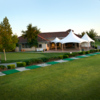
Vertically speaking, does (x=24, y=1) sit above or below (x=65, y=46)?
above

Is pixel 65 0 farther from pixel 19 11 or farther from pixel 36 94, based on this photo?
pixel 36 94

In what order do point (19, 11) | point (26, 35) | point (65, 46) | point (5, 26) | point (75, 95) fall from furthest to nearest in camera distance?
point (65, 46) → point (26, 35) → point (19, 11) → point (5, 26) → point (75, 95)

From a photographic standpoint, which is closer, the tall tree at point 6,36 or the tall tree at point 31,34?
the tall tree at point 6,36

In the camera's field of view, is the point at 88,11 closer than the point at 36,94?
No

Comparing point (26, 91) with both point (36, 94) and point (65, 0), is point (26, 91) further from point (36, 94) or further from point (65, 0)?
point (65, 0)

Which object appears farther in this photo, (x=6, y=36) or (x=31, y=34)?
(x=31, y=34)

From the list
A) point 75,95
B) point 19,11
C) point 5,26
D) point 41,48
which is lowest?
point 75,95

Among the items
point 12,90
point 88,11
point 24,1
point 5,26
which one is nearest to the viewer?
point 12,90

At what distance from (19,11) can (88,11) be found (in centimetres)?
1009

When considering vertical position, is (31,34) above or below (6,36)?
above

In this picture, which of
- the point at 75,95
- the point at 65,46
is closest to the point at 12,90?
the point at 75,95

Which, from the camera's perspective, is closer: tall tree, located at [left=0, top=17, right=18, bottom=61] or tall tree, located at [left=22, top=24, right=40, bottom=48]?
tall tree, located at [left=0, top=17, right=18, bottom=61]

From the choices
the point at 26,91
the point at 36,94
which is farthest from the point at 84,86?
the point at 26,91

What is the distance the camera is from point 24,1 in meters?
13.0
